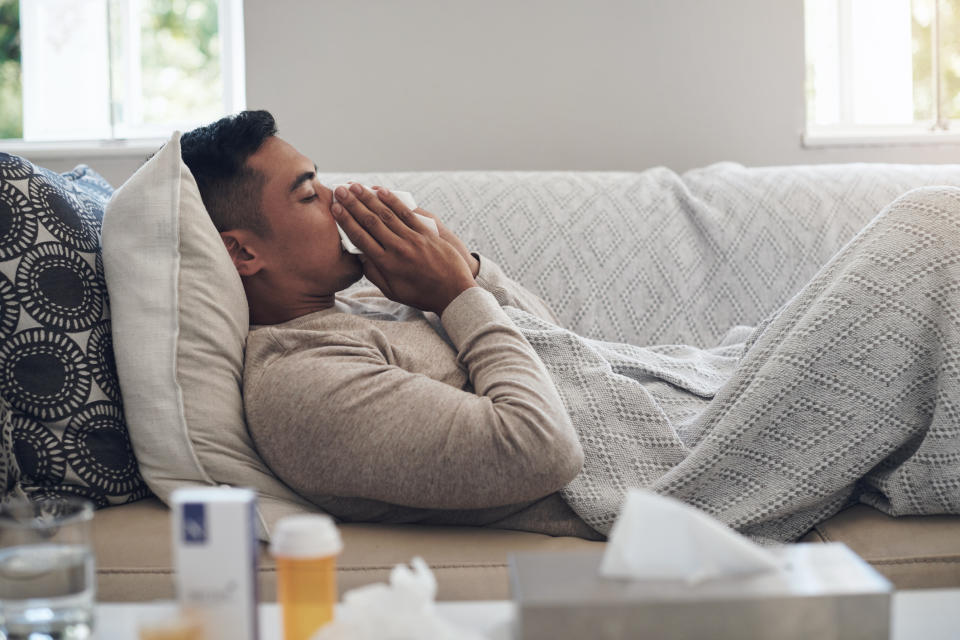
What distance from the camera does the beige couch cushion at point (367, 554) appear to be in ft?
3.22

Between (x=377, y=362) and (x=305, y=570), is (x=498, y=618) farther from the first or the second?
(x=377, y=362)

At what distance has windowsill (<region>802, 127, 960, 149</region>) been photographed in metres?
2.45

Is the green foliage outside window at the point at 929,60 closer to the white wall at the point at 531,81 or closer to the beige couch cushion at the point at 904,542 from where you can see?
the white wall at the point at 531,81

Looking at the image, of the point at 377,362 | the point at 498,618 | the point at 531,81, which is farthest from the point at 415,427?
the point at 531,81

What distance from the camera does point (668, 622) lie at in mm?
583

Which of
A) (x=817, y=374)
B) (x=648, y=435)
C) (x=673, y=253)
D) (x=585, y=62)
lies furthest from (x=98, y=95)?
(x=817, y=374)

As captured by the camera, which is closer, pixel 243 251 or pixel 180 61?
pixel 243 251

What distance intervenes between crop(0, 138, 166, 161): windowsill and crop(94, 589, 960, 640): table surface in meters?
2.02

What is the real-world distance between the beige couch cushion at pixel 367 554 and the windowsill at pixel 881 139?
5.77 ft

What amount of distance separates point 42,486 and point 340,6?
169cm

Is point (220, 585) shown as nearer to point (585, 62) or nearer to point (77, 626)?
point (77, 626)

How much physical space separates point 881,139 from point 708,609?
2.24 metres

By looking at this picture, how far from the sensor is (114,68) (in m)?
2.76

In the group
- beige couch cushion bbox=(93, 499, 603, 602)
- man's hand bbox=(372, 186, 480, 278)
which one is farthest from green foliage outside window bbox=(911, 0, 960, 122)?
beige couch cushion bbox=(93, 499, 603, 602)
